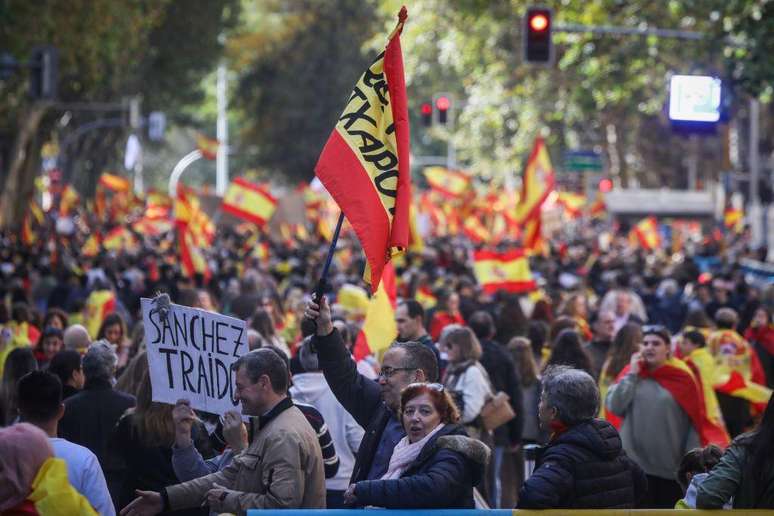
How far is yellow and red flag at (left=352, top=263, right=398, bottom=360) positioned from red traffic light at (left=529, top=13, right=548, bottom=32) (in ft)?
34.9

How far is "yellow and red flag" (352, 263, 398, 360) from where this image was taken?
10.4 metres

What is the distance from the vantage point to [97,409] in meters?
8.02

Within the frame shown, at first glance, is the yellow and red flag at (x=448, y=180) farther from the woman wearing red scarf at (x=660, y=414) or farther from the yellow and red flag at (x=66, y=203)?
the woman wearing red scarf at (x=660, y=414)

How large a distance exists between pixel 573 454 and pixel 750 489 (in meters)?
0.65

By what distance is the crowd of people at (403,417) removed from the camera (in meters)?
5.90

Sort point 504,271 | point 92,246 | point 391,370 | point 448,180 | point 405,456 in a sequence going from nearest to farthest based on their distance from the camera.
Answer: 1. point 405,456
2. point 391,370
3. point 504,271
4. point 92,246
5. point 448,180

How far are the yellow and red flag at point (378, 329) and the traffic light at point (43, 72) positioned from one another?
45.1ft

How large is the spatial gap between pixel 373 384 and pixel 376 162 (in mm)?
1012

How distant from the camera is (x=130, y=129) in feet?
201

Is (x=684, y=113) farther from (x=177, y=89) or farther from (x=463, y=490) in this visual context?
(x=177, y=89)

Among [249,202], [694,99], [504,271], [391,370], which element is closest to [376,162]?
[391,370]

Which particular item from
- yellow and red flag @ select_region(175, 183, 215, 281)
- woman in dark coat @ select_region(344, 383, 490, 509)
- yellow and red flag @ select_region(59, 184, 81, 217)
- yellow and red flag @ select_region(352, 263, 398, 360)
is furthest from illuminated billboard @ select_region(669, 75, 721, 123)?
yellow and red flag @ select_region(59, 184, 81, 217)

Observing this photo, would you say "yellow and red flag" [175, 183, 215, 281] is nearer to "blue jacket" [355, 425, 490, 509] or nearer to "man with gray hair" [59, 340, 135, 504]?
"man with gray hair" [59, 340, 135, 504]

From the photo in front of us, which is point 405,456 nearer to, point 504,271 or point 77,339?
point 77,339
